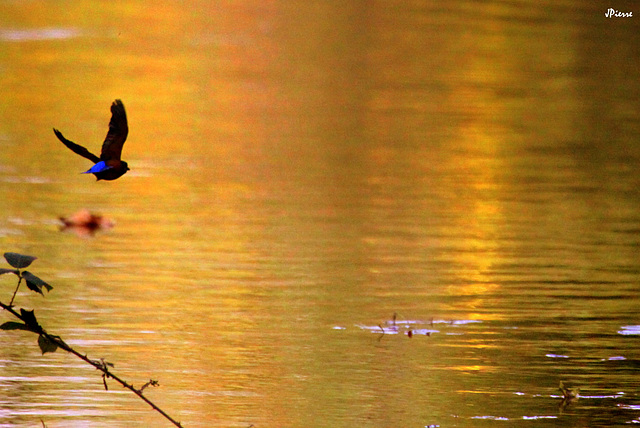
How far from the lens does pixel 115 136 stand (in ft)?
14.5

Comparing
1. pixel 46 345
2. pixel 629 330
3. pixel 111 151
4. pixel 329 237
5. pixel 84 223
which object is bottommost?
pixel 46 345

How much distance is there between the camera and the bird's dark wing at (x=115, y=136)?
170 inches

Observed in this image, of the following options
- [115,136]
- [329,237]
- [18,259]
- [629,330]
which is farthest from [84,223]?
[18,259]

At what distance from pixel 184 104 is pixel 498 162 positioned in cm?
573

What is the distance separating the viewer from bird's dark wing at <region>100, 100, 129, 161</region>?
14.2 ft

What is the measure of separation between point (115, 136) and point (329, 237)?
20.9ft

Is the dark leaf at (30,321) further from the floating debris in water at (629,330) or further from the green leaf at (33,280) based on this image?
the floating debris in water at (629,330)

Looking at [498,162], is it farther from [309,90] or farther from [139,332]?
[139,332]

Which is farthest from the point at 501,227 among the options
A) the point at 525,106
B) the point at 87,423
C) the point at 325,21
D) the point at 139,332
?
the point at 325,21

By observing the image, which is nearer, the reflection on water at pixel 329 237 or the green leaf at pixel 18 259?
the green leaf at pixel 18 259

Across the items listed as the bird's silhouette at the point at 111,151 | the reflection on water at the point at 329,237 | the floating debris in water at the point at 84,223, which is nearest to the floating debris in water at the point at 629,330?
the reflection on water at the point at 329,237

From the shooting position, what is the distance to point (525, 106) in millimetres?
19562

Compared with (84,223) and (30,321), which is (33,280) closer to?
(30,321)

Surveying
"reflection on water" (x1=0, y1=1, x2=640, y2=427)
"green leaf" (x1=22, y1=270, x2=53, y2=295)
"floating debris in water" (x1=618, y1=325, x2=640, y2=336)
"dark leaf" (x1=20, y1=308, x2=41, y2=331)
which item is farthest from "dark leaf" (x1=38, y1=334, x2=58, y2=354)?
"floating debris in water" (x1=618, y1=325, x2=640, y2=336)
